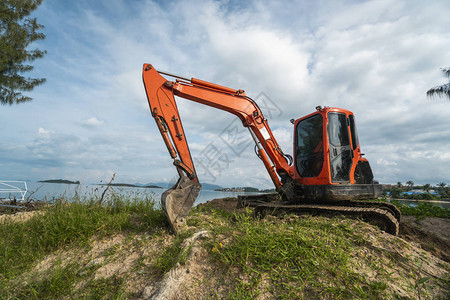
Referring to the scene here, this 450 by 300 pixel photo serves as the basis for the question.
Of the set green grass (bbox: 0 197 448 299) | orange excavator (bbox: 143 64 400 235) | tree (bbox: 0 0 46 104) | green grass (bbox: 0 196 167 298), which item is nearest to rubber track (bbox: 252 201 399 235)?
orange excavator (bbox: 143 64 400 235)

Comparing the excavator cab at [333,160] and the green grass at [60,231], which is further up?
the excavator cab at [333,160]

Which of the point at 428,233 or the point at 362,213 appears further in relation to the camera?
the point at 428,233

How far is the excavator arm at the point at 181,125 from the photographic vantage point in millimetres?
4090

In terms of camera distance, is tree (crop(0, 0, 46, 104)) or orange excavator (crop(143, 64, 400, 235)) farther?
tree (crop(0, 0, 46, 104))

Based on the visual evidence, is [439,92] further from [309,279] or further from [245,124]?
[309,279]

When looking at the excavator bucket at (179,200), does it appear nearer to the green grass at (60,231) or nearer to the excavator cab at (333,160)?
the green grass at (60,231)

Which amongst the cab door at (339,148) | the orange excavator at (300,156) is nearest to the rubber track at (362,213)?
the orange excavator at (300,156)

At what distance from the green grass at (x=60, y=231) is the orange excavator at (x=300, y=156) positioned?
103 cm

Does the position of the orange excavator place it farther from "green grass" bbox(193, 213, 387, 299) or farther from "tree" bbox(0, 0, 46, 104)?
"tree" bbox(0, 0, 46, 104)

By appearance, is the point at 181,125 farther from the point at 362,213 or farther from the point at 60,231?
the point at 362,213

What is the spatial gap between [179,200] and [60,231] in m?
1.83

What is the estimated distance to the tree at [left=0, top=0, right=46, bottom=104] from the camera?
30.3ft

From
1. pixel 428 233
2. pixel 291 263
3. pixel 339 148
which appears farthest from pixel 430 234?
pixel 291 263

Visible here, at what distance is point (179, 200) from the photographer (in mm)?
4043
